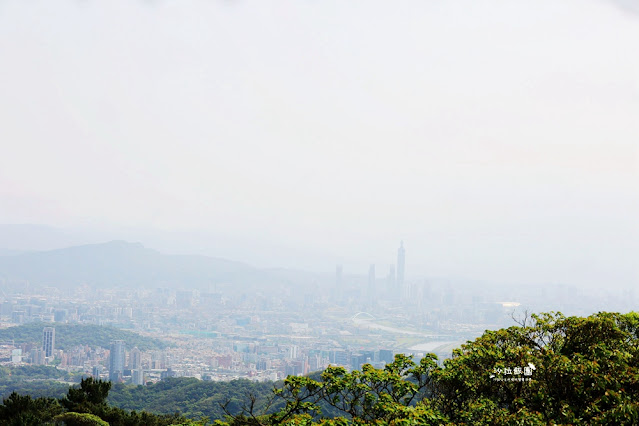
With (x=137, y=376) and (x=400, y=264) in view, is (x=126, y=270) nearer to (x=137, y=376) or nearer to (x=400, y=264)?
(x=400, y=264)

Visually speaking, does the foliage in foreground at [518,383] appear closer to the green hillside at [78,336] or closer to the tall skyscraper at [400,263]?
the green hillside at [78,336]

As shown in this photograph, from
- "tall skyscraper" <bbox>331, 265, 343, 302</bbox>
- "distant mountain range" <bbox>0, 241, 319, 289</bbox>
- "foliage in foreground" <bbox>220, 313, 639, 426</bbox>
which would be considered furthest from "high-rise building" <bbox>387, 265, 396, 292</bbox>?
"foliage in foreground" <bbox>220, 313, 639, 426</bbox>

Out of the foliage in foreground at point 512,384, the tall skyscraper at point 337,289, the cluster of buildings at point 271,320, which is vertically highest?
the foliage in foreground at point 512,384

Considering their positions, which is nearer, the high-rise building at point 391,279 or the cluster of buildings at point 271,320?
the cluster of buildings at point 271,320

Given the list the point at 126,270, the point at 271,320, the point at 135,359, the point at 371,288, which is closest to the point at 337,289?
the point at 371,288

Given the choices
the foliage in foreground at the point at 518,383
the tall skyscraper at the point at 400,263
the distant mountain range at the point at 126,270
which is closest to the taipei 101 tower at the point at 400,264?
the tall skyscraper at the point at 400,263
